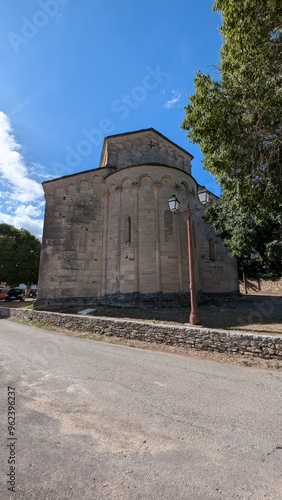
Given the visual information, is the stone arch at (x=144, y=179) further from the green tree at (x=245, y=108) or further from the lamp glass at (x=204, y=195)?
the green tree at (x=245, y=108)

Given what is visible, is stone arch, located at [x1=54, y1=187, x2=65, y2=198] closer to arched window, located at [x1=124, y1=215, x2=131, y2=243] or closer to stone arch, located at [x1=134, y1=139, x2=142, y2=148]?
arched window, located at [x1=124, y1=215, x2=131, y2=243]

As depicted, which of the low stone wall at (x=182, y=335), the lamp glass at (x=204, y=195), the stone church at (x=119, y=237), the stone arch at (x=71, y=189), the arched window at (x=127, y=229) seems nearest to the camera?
the low stone wall at (x=182, y=335)

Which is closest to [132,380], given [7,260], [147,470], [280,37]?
[147,470]

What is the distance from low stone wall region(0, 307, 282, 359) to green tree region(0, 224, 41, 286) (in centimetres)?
1942

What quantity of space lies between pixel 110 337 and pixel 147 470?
737 centimetres

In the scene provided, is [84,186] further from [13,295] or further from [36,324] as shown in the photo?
[13,295]

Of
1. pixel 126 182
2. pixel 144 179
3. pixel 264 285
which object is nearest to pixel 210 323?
pixel 144 179

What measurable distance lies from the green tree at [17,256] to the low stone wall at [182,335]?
19.4 m

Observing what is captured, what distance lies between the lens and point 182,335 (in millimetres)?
8156

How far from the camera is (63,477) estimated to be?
2518 mm

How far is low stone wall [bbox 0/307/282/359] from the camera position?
21.9ft

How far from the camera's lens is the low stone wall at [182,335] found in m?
6.68

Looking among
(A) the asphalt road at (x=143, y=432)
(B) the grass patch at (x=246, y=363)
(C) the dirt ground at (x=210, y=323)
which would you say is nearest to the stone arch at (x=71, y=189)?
(C) the dirt ground at (x=210, y=323)

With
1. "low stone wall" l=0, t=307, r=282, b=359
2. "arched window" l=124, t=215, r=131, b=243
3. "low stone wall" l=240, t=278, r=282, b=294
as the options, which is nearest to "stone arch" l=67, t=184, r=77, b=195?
"arched window" l=124, t=215, r=131, b=243
